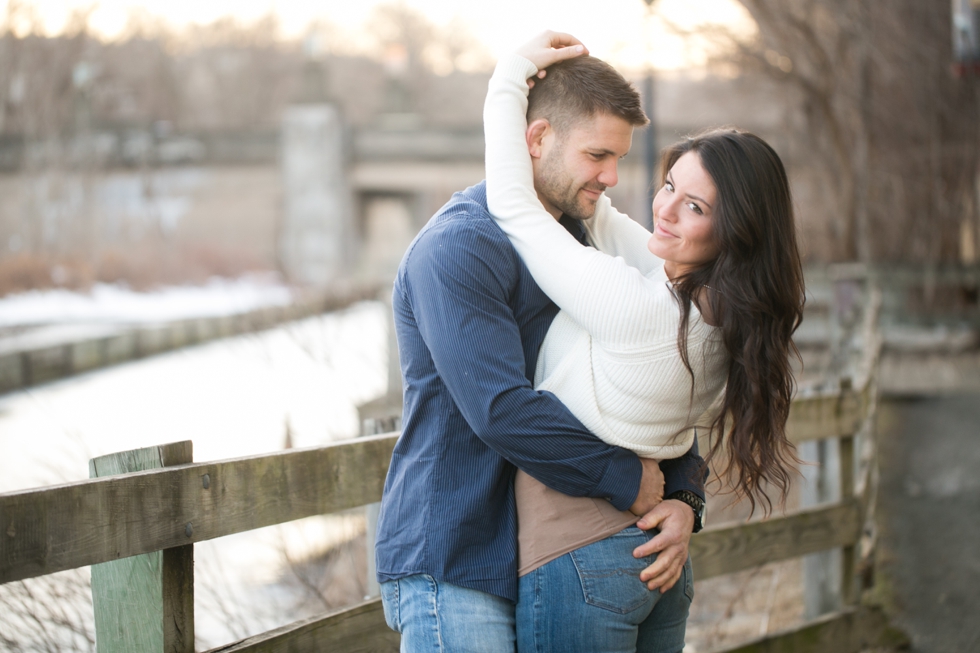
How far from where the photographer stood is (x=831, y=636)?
12.6 ft

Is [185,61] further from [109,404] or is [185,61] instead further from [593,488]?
[593,488]

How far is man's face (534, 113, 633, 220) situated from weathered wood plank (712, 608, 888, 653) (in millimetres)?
1953

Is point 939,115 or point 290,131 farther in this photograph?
point 290,131

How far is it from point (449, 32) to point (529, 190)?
64188 millimetres

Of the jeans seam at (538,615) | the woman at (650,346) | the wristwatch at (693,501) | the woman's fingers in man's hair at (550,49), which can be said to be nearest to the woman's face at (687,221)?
the woman at (650,346)

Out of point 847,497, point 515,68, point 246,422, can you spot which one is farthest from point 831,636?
point 246,422

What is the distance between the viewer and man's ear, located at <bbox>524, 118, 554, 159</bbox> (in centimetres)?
222

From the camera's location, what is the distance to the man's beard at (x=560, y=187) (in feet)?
7.32

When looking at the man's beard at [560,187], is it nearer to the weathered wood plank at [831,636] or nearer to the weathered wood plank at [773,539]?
the weathered wood plank at [773,539]

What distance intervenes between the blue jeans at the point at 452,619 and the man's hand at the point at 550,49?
→ 1.17 metres

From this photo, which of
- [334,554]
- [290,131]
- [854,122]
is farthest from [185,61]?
[334,554]

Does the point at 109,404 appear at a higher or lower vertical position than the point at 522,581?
lower

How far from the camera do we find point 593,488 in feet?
6.48

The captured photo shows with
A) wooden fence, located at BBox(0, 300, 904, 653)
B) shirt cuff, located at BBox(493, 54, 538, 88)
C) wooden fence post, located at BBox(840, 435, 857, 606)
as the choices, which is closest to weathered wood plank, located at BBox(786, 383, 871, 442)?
wooden fence post, located at BBox(840, 435, 857, 606)
